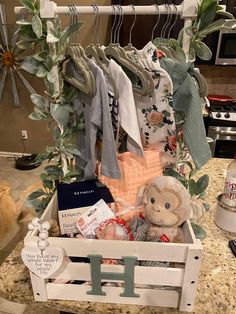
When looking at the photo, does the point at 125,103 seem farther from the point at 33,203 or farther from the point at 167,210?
the point at 33,203

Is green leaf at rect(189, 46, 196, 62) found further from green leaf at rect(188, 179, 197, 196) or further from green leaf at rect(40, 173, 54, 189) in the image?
green leaf at rect(40, 173, 54, 189)

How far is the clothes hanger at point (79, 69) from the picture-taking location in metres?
0.83

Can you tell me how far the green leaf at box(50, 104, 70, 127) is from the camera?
87cm

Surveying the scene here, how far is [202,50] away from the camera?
86 centimetres

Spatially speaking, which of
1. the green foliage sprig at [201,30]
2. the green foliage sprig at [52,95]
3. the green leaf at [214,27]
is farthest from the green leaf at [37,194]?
the green leaf at [214,27]

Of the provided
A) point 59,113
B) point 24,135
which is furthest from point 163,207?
point 24,135

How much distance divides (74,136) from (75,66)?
240 mm

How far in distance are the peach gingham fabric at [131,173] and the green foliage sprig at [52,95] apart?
15 cm

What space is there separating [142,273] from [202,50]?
2.27 ft

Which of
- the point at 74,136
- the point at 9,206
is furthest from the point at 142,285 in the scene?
the point at 9,206

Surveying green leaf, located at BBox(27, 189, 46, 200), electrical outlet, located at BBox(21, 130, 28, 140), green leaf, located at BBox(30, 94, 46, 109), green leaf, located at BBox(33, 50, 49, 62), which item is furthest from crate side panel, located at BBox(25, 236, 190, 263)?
electrical outlet, located at BBox(21, 130, 28, 140)

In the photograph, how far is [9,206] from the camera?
1731 millimetres

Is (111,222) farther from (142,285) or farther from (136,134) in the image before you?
(136,134)

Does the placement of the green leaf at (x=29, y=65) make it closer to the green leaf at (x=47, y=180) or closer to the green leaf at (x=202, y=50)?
the green leaf at (x=47, y=180)
